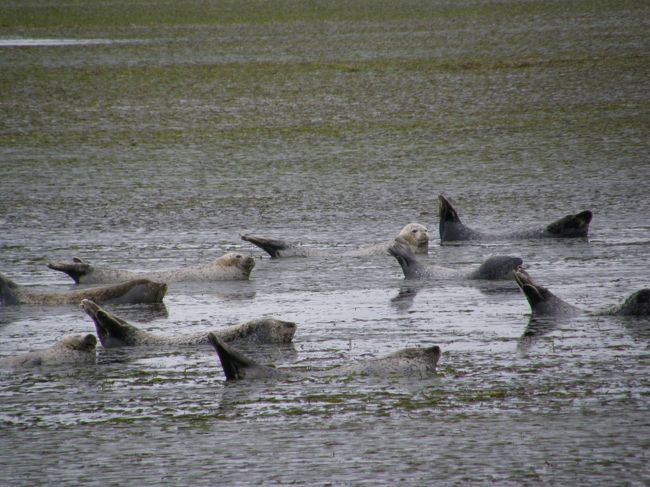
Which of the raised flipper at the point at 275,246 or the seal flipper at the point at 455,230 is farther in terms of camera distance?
the seal flipper at the point at 455,230

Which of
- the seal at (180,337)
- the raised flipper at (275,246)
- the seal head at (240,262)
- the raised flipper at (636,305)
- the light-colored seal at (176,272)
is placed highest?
the raised flipper at (275,246)

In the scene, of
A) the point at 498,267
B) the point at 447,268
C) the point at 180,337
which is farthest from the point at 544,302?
the point at 180,337

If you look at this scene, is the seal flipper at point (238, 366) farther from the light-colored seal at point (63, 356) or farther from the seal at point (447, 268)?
the seal at point (447, 268)

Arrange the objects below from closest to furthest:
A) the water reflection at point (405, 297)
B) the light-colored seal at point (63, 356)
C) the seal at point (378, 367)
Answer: the seal at point (378, 367) < the light-colored seal at point (63, 356) < the water reflection at point (405, 297)

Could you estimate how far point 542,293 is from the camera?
9.05 m

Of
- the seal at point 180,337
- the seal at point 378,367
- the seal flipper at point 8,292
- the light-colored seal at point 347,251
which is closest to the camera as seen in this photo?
the seal at point 378,367

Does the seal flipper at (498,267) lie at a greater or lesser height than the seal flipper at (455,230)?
lesser

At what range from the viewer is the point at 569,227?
1222 cm

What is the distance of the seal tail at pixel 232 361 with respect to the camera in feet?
24.3

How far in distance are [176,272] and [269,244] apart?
1.19 metres

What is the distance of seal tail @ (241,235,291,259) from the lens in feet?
38.9

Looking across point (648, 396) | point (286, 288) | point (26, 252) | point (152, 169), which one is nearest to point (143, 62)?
point (152, 169)

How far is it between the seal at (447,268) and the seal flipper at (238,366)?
2887 mm

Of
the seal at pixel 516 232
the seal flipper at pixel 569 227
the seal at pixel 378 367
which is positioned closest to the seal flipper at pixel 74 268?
the seal at pixel 516 232
